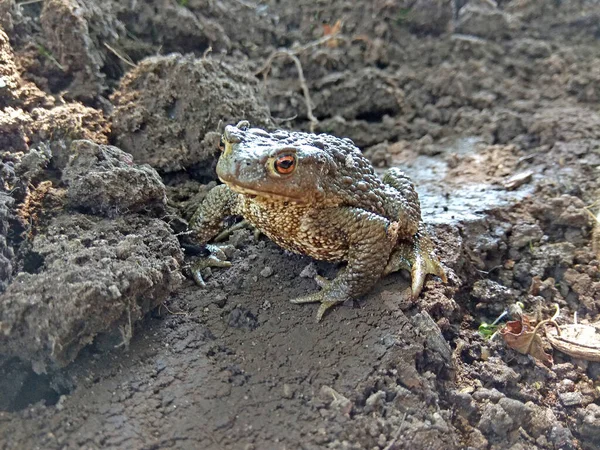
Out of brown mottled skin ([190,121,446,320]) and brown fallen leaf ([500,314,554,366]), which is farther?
brown fallen leaf ([500,314,554,366])

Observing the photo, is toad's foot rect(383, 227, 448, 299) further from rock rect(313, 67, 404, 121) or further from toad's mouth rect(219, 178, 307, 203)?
rock rect(313, 67, 404, 121)

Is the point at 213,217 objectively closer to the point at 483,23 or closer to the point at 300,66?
the point at 300,66

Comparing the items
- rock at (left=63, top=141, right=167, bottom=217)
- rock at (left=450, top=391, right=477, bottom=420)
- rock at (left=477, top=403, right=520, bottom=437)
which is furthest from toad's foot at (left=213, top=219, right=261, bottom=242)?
rock at (left=477, top=403, right=520, bottom=437)

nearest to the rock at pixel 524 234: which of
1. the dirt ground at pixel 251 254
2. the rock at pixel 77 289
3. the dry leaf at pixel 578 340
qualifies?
the dirt ground at pixel 251 254

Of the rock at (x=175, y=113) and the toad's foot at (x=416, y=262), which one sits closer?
the toad's foot at (x=416, y=262)

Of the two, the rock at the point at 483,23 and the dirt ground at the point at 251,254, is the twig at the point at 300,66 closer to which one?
the dirt ground at the point at 251,254

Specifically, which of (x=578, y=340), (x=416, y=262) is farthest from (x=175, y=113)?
(x=578, y=340)
